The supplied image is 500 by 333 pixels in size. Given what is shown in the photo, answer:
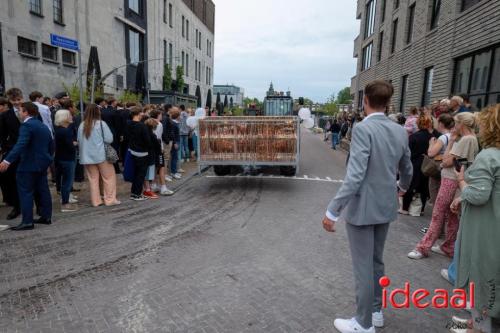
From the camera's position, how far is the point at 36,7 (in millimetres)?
17641

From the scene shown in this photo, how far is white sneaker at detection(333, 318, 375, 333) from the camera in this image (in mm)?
3051

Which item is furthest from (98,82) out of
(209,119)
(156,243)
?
(156,243)

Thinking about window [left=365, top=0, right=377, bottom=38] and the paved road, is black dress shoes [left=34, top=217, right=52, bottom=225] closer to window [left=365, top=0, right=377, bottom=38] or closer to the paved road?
the paved road

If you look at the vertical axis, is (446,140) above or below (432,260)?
above

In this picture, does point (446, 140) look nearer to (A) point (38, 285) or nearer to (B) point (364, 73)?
(A) point (38, 285)

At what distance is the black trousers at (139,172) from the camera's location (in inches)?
298

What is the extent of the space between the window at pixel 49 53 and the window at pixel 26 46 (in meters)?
0.71

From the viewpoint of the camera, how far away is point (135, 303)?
11.8 ft

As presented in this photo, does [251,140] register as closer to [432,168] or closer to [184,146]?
[432,168]

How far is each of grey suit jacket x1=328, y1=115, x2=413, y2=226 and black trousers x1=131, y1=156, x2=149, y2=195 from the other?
5.57 meters

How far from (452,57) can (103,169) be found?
1217 cm

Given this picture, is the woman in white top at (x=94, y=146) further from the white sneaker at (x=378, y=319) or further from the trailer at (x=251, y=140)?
the white sneaker at (x=378, y=319)

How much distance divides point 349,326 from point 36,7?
67.7ft

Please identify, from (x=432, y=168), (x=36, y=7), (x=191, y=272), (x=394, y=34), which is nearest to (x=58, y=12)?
(x=36, y=7)
